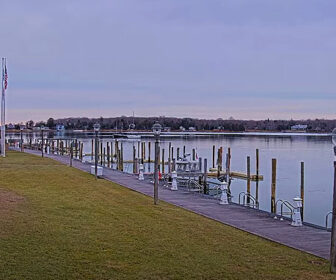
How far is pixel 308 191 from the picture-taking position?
38219 mm

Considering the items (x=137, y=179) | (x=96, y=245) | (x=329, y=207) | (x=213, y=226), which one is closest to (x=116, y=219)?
(x=213, y=226)

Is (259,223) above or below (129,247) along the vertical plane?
below

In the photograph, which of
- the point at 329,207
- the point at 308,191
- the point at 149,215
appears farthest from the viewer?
the point at 308,191

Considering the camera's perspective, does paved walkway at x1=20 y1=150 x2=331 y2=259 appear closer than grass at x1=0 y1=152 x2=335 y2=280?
No

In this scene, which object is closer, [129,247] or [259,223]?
[129,247]

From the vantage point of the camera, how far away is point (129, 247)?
968cm

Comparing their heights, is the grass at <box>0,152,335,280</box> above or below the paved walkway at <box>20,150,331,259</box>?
above

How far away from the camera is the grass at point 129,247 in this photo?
8047mm

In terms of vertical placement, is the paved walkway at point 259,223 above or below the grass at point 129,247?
below

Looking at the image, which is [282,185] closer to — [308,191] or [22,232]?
[308,191]

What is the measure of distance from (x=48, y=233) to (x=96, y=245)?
4.37 feet

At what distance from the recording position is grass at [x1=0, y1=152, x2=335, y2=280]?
26.4ft

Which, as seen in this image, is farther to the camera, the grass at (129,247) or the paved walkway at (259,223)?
the paved walkway at (259,223)

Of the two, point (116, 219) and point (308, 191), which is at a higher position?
point (116, 219)
